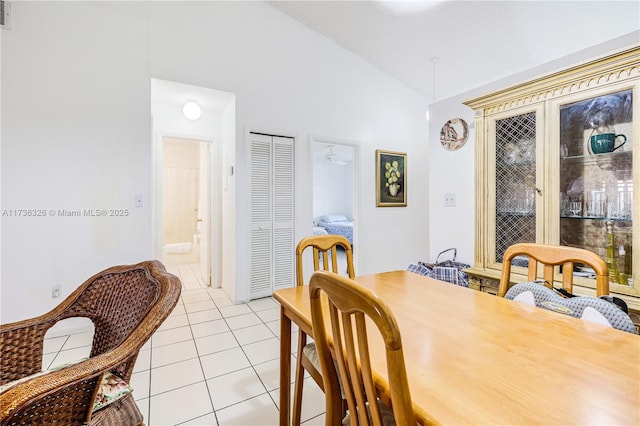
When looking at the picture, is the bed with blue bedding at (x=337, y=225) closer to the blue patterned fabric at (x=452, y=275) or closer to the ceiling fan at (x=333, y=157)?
the ceiling fan at (x=333, y=157)

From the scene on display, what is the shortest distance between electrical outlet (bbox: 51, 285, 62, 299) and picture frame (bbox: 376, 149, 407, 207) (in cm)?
366

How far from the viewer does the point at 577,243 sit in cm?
183

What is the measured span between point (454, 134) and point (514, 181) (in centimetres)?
108

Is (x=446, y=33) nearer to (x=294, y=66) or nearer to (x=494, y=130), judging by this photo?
(x=494, y=130)

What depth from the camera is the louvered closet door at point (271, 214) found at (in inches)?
132

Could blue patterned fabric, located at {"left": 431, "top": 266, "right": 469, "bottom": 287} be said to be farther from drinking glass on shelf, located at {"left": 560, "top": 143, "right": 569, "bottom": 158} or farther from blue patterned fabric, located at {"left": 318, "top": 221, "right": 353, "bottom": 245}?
blue patterned fabric, located at {"left": 318, "top": 221, "right": 353, "bottom": 245}

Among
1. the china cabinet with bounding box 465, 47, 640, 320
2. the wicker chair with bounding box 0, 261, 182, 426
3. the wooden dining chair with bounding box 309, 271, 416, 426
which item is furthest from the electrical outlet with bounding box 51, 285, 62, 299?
the china cabinet with bounding box 465, 47, 640, 320

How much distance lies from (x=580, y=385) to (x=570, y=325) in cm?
41

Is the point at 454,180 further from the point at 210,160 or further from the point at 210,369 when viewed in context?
the point at 210,160

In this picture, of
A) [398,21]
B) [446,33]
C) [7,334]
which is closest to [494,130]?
[446,33]

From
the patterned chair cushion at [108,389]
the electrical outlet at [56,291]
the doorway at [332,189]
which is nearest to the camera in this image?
the patterned chair cushion at [108,389]

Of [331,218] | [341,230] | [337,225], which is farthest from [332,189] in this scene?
[341,230]

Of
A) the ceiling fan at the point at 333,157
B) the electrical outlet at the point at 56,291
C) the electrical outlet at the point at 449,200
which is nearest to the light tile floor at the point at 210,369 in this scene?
the electrical outlet at the point at 56,291

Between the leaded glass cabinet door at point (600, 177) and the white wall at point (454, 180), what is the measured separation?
3.12ft
